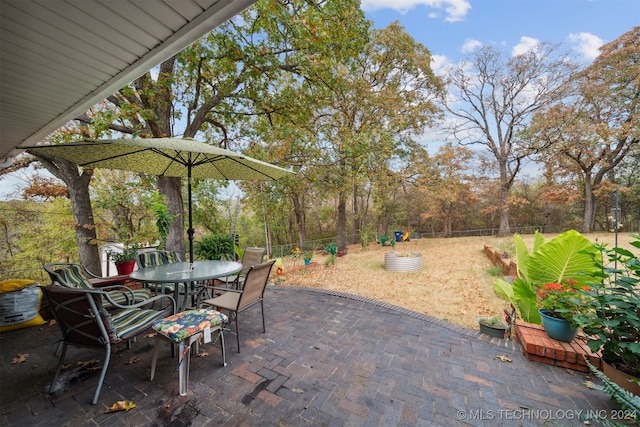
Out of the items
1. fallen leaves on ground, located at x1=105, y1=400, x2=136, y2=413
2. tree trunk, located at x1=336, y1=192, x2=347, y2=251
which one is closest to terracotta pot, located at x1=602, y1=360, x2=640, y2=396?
fallen leaves on ground, located at x1=105, y1=400, x2=136, y2=413

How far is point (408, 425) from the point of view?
1.60 metres

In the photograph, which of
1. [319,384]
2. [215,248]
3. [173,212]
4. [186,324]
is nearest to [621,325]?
[319,384]

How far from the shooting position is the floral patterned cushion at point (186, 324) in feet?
6.14

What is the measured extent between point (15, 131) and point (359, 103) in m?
7.97

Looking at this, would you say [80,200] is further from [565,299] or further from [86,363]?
[565,299]

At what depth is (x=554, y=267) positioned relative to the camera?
9.29 ft

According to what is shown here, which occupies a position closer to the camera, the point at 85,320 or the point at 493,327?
the point at 85,320

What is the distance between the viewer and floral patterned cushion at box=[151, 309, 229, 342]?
1.87 metres

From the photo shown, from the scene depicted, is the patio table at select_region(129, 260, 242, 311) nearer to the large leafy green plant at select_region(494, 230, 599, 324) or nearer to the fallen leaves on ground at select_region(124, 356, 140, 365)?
the fallen leaves on ground at select_region(124, 356, 140, 365)

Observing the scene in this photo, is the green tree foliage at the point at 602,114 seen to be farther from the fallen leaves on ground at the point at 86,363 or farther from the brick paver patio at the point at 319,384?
Answer: the fallen leaves on ground at the point at 86,363

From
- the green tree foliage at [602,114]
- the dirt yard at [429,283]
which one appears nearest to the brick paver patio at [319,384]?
the dirt yard at [429,283]

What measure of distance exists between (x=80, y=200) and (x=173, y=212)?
8.62ft

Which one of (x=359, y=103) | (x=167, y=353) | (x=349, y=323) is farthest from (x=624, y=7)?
(x=167, y=353)

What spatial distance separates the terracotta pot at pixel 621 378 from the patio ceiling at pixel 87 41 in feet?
10.9
